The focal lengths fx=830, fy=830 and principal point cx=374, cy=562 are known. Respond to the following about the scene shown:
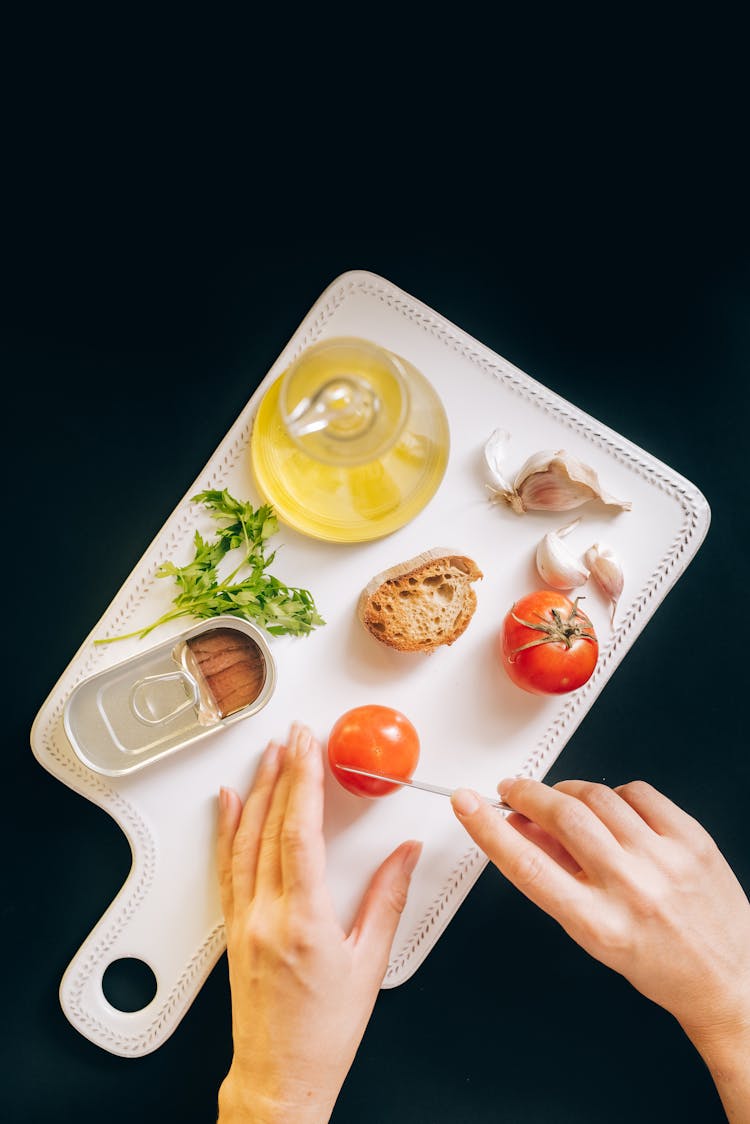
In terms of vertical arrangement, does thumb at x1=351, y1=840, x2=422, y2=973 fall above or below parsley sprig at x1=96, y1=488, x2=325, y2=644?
below

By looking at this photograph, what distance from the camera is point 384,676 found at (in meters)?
1.73

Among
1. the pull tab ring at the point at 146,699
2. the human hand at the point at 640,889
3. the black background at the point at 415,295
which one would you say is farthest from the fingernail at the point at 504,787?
the pull tab ring at the point at 146,699

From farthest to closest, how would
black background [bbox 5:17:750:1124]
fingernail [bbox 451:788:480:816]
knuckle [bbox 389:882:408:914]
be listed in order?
black background [bbox 5:17:750:1124] < knuckle [bbox 389:882:408:914] < fingernail [bbox 451:788:480:816]

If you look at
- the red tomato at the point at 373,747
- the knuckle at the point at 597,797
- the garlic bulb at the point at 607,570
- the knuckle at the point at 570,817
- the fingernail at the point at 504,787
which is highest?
the garlic bulb at the point at 607,570

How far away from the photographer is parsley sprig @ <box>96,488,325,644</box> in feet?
5.51

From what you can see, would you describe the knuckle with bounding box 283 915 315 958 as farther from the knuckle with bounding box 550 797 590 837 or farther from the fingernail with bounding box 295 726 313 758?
the knuckle with bounding box 550 797 590 837

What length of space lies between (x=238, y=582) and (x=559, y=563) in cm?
66

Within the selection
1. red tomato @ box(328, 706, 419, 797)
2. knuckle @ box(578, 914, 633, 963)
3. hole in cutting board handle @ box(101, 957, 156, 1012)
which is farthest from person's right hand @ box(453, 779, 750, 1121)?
hole in cutting board handle @ box(101, 957, 156, 1012)

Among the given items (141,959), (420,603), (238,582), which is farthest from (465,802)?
(141,959)

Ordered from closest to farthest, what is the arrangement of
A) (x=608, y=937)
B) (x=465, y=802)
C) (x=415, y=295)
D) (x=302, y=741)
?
(x=608, y=937)
(x=465, y=802)
(x=302, y=741)
(x=415, y=295)

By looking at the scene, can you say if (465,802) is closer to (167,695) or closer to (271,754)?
(271,754)

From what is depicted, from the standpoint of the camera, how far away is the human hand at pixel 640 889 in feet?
4.39

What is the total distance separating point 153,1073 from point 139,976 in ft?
0.95

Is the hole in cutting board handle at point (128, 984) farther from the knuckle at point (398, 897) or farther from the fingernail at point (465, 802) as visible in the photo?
the fingernail at point (465, 802)
